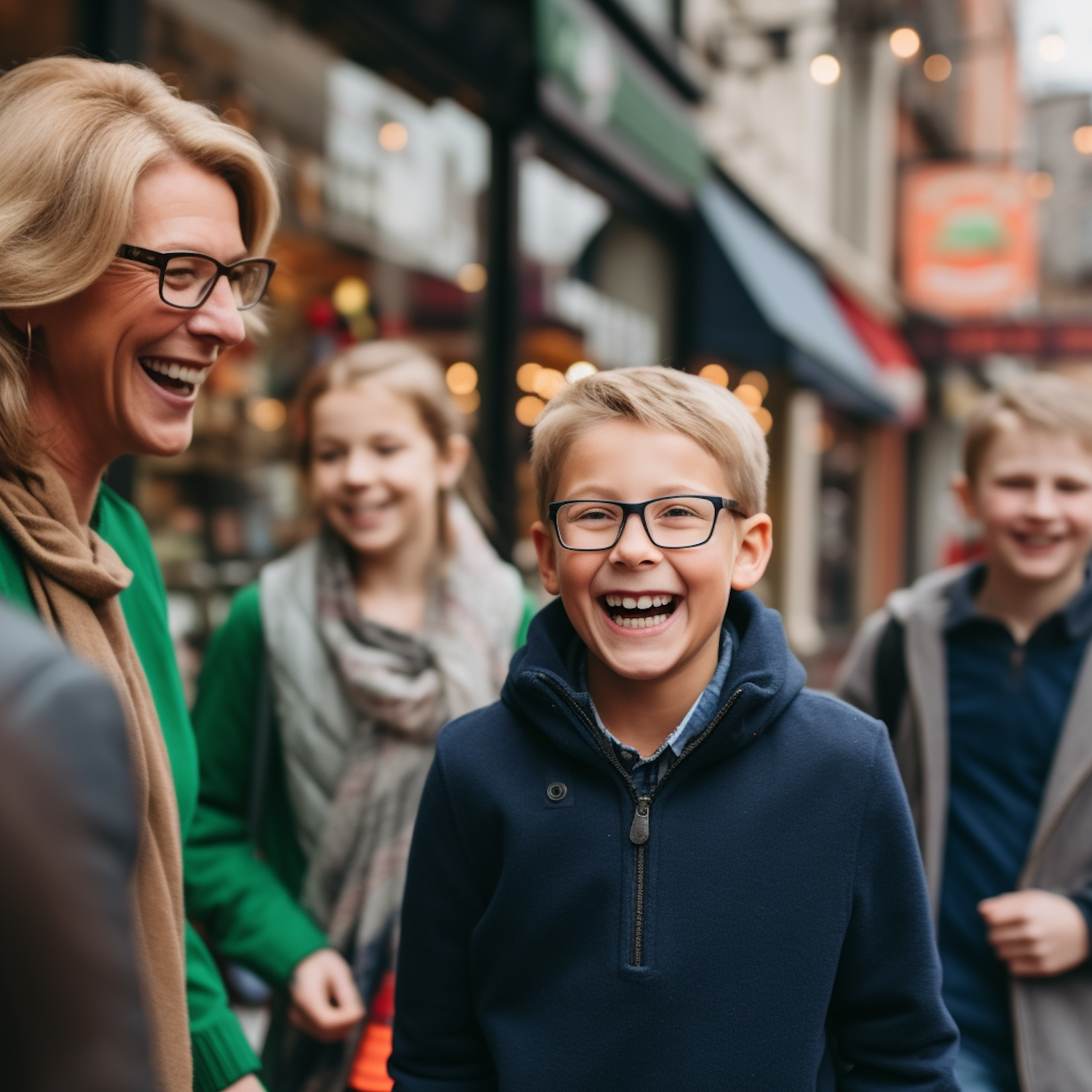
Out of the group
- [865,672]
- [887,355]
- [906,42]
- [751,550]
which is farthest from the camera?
[887,355]

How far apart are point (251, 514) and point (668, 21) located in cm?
541

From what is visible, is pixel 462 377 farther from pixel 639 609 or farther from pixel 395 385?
pixel 639 609

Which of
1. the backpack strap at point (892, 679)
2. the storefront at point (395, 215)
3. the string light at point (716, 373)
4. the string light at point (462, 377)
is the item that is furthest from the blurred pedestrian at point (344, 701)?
the string light at point (716, 373)

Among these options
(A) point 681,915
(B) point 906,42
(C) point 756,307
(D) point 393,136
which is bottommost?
(A) point 681,915

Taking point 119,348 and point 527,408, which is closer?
point 119,348

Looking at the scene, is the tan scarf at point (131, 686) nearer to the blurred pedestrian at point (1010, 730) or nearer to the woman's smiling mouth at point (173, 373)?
the woman's smiling mouth at point (173, 373)

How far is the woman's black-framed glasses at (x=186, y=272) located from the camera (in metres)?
1.62

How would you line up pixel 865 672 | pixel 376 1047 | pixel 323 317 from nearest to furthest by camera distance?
pixel 376 1047
pixel 865 672
pixel 323 317

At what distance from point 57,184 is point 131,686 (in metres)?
0.67

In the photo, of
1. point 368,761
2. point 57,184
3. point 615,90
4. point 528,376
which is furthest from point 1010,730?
point 615,90

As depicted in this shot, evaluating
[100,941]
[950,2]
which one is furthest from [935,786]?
[950,2]

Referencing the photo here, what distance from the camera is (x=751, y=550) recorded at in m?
1.78

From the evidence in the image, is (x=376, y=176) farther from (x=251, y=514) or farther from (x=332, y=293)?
(x=251, y=514)

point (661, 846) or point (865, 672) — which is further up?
point (865, 672)
